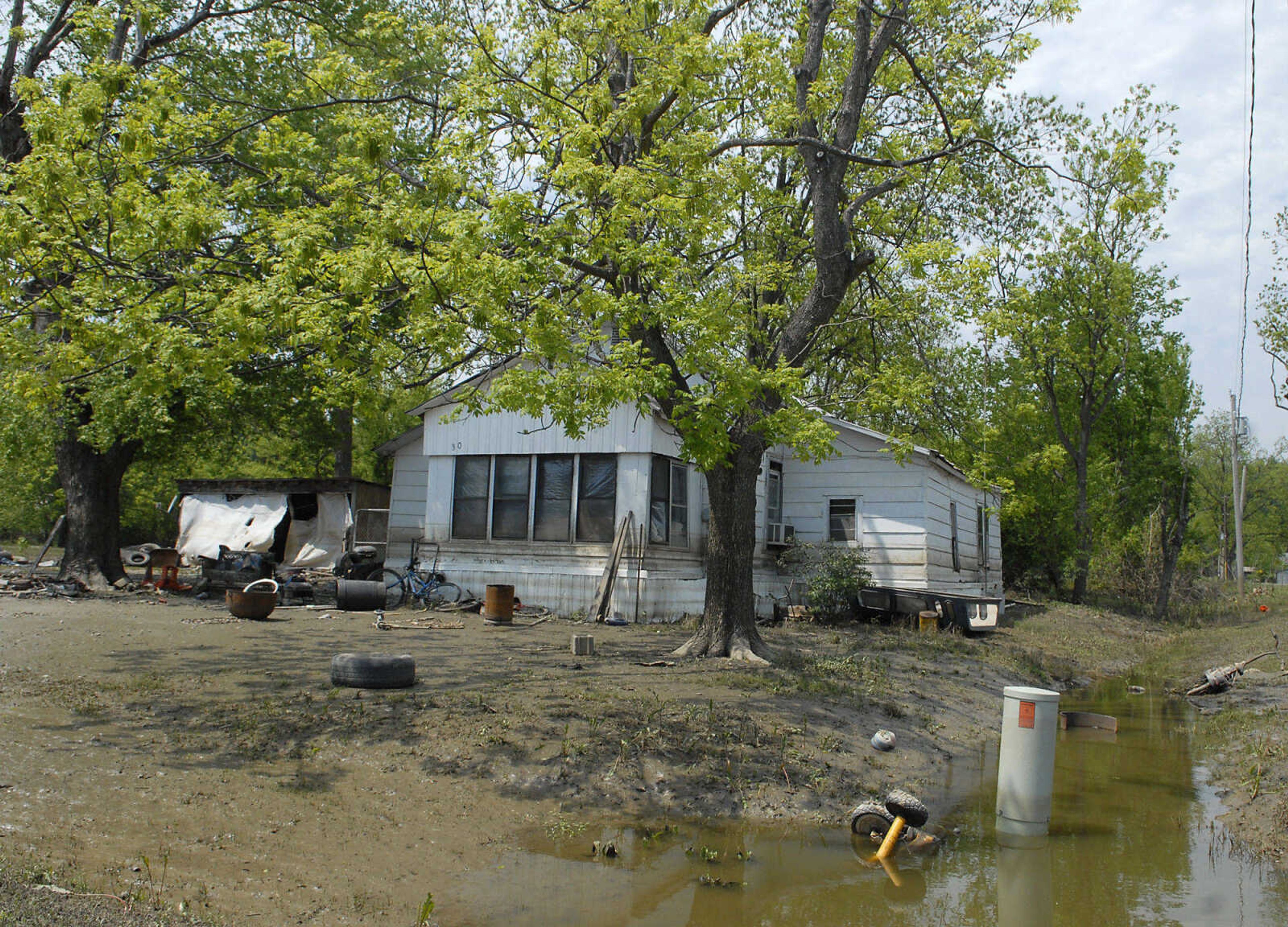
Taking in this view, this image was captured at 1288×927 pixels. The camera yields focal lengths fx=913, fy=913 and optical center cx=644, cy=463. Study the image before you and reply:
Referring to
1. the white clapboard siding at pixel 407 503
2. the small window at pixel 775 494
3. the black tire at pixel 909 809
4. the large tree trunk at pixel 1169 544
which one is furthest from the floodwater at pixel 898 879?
the large tree trunk at pixel 1169 544

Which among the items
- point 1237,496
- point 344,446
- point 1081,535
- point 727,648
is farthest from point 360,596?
point 1237,496

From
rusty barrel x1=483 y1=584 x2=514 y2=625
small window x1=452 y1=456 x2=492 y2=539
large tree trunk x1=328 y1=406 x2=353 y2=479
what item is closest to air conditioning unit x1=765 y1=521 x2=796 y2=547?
small window x1=452 y1=456 x2=492 y2=539

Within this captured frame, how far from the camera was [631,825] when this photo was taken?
6648mm

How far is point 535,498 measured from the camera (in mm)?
17906

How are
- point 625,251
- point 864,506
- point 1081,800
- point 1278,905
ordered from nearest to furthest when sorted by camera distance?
1. point 1278,905
2. point 1081,800
3. point 625,251
4. point 864,506

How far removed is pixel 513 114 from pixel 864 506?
1206 cm

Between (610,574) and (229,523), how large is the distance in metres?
11.0

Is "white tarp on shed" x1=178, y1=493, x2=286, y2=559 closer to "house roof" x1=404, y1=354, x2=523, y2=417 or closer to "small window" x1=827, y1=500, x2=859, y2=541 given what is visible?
"house roof" x1=404, y1=354, x2=523, y2=417

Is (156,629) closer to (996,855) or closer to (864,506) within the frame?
(996,855)

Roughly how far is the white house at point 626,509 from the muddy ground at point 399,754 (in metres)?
3.78

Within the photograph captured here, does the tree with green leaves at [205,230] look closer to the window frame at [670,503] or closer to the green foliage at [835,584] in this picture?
the window frame at [670,503]

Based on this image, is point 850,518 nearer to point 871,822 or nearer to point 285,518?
point 285,518

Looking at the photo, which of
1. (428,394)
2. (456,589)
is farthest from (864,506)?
(428,394)

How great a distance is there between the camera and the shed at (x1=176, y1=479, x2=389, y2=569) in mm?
21812
